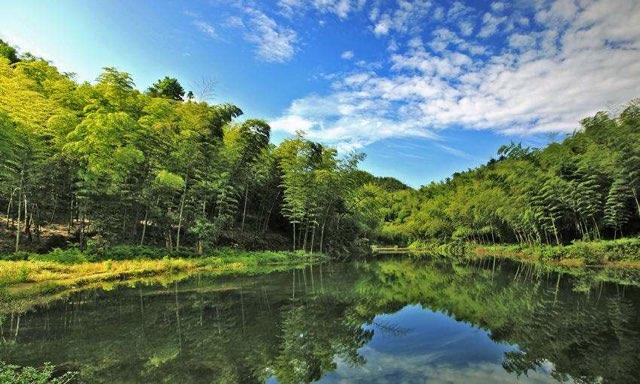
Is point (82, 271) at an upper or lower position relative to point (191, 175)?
lower

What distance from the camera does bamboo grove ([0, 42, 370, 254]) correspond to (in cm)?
2188

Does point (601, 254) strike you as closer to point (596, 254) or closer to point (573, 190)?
point (596, 254)

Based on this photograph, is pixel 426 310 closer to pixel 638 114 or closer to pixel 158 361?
pixel 158 361

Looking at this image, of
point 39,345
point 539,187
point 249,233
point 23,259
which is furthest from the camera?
point 539,187

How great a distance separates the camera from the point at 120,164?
2352 cm

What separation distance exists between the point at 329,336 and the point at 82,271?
13.9m

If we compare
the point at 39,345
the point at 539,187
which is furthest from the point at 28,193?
the point at 539,187

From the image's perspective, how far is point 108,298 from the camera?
46.6 ft

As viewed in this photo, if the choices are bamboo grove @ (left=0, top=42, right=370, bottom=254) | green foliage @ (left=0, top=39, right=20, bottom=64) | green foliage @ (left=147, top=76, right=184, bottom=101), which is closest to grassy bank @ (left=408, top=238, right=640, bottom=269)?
bamboo grove @ (left=0, top=42, right=370, bottom=254)

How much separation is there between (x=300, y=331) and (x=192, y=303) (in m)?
5.07

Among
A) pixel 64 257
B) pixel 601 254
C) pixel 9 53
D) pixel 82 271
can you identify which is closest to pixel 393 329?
pixel 82 271

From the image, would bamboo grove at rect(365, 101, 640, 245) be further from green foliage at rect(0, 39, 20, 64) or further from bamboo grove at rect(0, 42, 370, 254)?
green foliage at rect(0, 39, 20, 64)

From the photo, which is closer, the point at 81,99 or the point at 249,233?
the point at 81,99

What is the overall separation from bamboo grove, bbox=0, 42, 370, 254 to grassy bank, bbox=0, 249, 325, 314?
2.46m
